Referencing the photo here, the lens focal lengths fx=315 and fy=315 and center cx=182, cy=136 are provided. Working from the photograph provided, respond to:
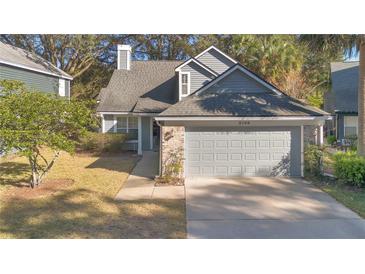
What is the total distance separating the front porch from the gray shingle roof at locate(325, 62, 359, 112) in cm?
1280

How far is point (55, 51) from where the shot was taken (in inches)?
1142

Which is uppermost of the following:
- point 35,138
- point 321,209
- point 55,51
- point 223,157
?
point 55,51

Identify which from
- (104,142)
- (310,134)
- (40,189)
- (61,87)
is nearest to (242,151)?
(310,134)

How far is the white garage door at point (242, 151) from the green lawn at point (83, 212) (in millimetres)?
2982

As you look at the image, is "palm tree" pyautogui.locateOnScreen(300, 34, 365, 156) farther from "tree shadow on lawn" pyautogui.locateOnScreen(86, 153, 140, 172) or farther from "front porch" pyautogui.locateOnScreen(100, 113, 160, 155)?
"front porch" pyautogui.locateOnScreen(100, 113, 160, 155)

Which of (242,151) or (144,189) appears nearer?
(144,189)

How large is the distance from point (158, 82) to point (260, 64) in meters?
8.78

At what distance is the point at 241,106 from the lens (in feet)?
39.1

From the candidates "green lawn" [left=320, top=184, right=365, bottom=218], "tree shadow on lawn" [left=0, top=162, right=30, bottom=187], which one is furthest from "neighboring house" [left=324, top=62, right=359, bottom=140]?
"tree shadow on lawn" [left=0, top=162, right=30, bottom=187]

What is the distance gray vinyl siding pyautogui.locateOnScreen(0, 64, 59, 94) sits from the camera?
16.3 m

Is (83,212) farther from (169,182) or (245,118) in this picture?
(245,118)

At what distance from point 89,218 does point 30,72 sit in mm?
14733
